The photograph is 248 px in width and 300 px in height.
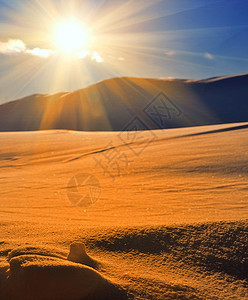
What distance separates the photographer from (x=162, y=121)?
113 feet

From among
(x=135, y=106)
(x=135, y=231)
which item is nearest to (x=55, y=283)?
(x=135, y=231)

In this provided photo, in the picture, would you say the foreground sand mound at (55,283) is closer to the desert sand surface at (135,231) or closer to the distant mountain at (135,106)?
the desert sand surface at (135,231)

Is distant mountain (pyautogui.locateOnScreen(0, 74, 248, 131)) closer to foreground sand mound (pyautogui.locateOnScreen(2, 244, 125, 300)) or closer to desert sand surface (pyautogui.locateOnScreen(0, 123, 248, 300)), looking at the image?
desert sand surface (pyautogui.locateOnScreen(0, 123, 248, 300))

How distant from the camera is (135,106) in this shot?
131 ft

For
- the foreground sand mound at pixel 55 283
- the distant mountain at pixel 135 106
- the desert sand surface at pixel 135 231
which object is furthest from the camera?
the distant mountain at pixel 135 106

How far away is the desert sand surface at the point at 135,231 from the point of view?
5.14ft

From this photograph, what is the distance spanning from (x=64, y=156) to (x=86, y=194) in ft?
17.6

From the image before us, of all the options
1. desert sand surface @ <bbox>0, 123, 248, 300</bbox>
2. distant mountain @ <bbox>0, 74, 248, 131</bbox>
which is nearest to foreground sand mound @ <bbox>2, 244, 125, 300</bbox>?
desert sand surface @ <bbox>0, 123, 248, 300</bbox>

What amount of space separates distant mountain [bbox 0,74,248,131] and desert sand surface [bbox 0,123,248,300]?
77.5 feet

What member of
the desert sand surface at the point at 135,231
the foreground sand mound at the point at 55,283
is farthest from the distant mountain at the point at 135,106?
the foreground sand mound at the point at 55,283

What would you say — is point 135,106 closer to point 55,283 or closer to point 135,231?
point 135,231

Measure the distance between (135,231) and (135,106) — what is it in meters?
38.3

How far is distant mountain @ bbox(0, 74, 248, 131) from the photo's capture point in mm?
35094

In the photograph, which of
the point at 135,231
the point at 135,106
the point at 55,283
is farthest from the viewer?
the point at 135,106
